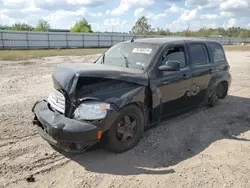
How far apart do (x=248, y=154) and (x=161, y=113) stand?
5.06 feet

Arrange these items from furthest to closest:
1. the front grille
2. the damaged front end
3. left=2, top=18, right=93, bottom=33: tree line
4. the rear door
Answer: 1. left=2, top=18, right=93, bottom=33: tree line
2. the rear door
3. the front grille
4. the damaged front end

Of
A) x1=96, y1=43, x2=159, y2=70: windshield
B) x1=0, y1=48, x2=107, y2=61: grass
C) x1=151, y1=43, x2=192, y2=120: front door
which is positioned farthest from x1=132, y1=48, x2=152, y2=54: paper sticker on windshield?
x1=0, y1=48, x2=107, y2=61: grass

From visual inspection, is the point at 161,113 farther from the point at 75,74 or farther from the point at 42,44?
the point at 42,44

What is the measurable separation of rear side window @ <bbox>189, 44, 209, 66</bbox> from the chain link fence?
24792 millimetres

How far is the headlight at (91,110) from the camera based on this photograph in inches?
131

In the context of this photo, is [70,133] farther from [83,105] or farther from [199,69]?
[199,69]

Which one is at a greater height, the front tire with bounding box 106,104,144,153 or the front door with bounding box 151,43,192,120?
the front door with bounding box 151,43,192,120

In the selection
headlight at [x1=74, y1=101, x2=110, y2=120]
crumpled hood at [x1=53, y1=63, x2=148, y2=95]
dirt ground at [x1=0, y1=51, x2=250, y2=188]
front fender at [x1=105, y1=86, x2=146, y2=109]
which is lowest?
dirt ground at [x1=0, y1=51, x2=250, y2=188]

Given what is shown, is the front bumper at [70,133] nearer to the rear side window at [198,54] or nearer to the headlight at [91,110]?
the headlight at [91,110]

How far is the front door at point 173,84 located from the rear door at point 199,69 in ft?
Answer: 0.67

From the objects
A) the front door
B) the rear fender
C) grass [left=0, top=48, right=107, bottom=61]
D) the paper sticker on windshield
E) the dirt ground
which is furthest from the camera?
grass [left=0, top=48, right=107, bottom=61]

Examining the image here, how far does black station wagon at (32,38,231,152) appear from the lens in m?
3.32

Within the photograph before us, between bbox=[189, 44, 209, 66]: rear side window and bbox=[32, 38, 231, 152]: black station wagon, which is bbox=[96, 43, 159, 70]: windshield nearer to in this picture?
bbox=[32, 38, 231, 152]: black station wagon

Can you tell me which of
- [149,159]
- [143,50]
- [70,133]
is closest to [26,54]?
[143,50]
